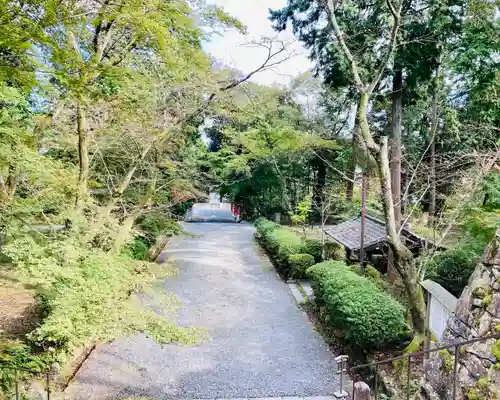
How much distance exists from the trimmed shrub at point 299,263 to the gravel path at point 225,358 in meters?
1.01

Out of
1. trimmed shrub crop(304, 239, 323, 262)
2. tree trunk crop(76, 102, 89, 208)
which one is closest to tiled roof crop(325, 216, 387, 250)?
trimmed shrub crop(304, 239, 323, 262)

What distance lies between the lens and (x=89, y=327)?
5117mm

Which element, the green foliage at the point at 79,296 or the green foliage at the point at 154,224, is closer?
the green foliage at the point at 79,296

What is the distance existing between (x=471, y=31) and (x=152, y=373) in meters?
10.1

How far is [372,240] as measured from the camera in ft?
33.8

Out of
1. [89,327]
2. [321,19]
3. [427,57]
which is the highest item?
[321,19]

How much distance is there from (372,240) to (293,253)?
147 inches

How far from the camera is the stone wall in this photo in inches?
126

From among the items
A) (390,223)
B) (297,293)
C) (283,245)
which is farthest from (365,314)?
(283,245)

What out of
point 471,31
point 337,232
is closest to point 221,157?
point 337,232

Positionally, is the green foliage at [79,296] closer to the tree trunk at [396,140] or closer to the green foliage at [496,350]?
the green foliage at [496,350]

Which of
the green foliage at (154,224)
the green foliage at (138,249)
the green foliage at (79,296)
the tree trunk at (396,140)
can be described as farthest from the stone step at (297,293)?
the green foliage at (79,296)

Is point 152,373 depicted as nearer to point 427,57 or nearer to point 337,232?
point 337,232

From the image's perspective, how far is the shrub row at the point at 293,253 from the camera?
12969 millimetres
